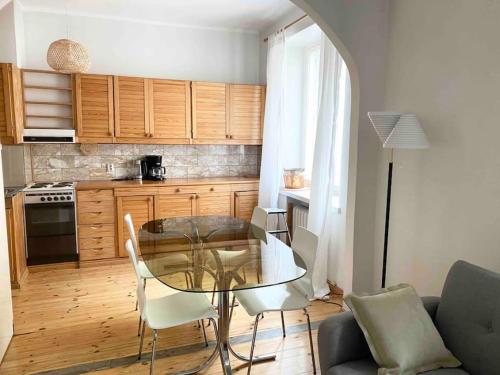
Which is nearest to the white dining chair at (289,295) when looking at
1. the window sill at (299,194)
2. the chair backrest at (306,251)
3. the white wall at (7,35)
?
the chair backrest at (306,251)

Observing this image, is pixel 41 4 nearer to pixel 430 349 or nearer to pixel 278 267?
pixel 278 267

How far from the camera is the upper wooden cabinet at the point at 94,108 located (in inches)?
171

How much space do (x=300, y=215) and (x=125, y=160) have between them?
2.35 metres

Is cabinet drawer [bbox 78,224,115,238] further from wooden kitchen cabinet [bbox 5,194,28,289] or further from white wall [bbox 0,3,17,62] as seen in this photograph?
white wall [bbox 0,3,17,62]

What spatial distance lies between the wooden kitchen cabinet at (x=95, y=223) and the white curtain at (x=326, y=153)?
228 centimetres

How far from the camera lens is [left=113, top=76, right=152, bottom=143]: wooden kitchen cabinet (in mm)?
4473

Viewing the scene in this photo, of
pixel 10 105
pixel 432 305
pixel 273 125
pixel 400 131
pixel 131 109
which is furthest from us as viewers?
pixel 273 125

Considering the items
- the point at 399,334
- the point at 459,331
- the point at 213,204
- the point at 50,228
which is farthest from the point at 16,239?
the point at 459,331

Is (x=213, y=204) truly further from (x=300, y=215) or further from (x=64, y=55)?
(x=64, y=55)

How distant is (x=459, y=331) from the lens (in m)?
1.72

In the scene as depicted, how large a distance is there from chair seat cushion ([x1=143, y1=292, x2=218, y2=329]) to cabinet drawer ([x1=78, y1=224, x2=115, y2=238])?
7.21ft

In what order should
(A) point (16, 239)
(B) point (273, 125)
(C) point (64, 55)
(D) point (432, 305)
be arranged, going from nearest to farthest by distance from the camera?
(D) point (432, 305), (C) point (64, 55), (A) point (16, 239), (B) point (273, 125)

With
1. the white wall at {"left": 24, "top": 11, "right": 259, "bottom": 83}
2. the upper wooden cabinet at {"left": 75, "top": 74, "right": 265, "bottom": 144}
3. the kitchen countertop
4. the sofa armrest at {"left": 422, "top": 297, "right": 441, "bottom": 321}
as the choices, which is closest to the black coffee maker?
the kitchen countertop

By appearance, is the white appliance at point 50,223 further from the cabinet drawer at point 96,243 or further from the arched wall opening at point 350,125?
the arched wall opening at point 350,125
